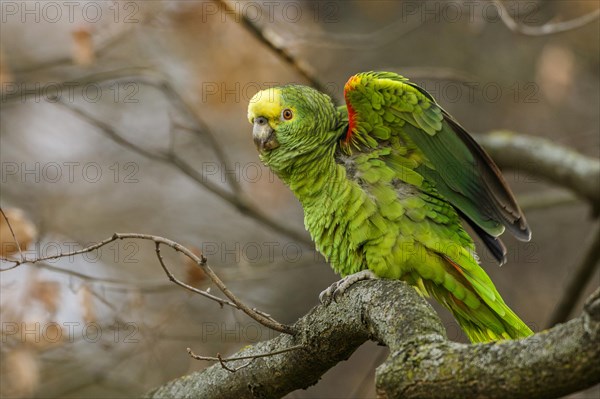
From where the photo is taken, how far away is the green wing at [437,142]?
4.51 metres

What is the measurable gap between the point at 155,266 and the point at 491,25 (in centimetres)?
674

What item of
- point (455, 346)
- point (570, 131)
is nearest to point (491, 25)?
point (570, 131)

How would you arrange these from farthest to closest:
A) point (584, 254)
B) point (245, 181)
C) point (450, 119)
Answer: point (245, 181) → point (584, 254) → point (450, 119)

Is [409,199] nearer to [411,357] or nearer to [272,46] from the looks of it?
[272,46]

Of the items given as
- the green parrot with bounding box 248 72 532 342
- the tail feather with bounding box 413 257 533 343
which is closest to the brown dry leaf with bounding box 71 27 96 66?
the green parrot with bounding box 248 72 532 342

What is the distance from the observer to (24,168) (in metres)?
10.4

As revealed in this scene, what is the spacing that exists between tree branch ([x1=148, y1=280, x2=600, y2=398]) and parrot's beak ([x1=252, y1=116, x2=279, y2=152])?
61.6 inches

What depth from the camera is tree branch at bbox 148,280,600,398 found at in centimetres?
226

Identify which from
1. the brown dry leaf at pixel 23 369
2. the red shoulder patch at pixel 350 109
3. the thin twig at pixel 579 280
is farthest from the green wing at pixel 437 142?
the brown dry leaf at pixel 23 369

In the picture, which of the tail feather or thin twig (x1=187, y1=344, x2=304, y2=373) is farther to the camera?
the tail feather

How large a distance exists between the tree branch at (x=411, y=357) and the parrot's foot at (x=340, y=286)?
0.33 ft

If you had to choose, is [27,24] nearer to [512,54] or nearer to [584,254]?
[512,54]

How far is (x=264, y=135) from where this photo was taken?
16.6 feet

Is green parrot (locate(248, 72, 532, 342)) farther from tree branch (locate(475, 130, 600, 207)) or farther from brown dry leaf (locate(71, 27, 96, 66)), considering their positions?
brown dry leaf (locate(71, 27, 96, 66))
